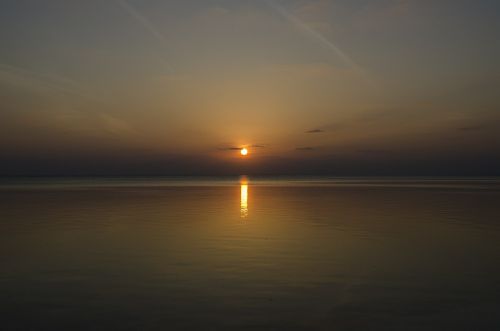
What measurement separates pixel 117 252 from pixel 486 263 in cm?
1475

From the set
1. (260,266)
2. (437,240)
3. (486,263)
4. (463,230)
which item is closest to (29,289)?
(260,266)

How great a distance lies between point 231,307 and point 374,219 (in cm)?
2244

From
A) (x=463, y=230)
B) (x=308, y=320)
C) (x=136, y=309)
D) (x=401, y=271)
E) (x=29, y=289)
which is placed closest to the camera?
(x=308, y=320)

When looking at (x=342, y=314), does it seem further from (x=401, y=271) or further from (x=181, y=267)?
(x=181, y=267)

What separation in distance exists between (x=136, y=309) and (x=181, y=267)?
4.99m

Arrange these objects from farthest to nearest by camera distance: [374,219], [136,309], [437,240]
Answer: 1. [374,219]
2. [437,240]
3. [136,309]

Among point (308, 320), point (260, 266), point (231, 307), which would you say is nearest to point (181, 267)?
point (260, 266)

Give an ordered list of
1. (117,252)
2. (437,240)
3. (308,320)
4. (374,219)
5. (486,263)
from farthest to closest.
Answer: (374,219), (437,240), (117,252), (486,263), (308,320)

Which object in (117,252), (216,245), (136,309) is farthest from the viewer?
(216,245)

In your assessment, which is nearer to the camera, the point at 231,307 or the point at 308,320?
the point at 308,320

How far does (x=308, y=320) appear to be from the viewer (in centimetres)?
1016

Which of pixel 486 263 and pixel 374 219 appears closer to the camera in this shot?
pixel 486 263

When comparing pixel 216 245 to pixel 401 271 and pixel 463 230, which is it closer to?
pixel 401 271

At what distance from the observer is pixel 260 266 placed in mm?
16203
